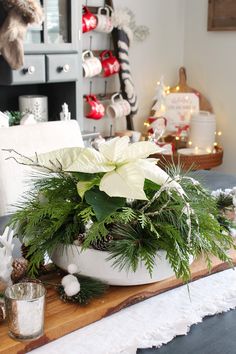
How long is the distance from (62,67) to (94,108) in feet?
1.48

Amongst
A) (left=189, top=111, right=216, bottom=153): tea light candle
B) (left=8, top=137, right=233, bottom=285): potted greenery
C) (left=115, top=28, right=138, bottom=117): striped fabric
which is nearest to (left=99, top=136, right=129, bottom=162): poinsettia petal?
(left=8, top=137, right=233, bottom=285): potted greenery

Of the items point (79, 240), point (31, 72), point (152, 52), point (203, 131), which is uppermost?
point (152, 52)

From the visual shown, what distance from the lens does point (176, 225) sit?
925 mm

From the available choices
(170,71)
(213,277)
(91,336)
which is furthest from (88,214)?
(170,71)

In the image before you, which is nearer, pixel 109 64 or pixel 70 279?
pixel 70 279

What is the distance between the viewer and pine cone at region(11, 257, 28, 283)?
957 mm

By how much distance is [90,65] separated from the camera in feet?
9.64

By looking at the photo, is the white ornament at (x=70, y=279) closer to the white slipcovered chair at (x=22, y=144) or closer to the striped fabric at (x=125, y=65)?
the white slipcovered chair at (x=22, y=144)

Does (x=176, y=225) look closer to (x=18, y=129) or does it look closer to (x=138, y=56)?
(x=18, y=129)

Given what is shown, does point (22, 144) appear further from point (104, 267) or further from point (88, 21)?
point (88, 21)

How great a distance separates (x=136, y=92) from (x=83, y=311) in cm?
275

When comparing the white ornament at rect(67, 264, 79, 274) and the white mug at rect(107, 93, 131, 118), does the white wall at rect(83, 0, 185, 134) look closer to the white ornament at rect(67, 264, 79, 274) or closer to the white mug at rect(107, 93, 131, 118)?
the white mug at rect(107, 93, 131, 118)

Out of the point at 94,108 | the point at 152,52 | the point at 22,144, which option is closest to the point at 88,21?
the point at 94,108

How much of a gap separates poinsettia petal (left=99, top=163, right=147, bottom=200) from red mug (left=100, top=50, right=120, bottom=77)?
2.30 metres
